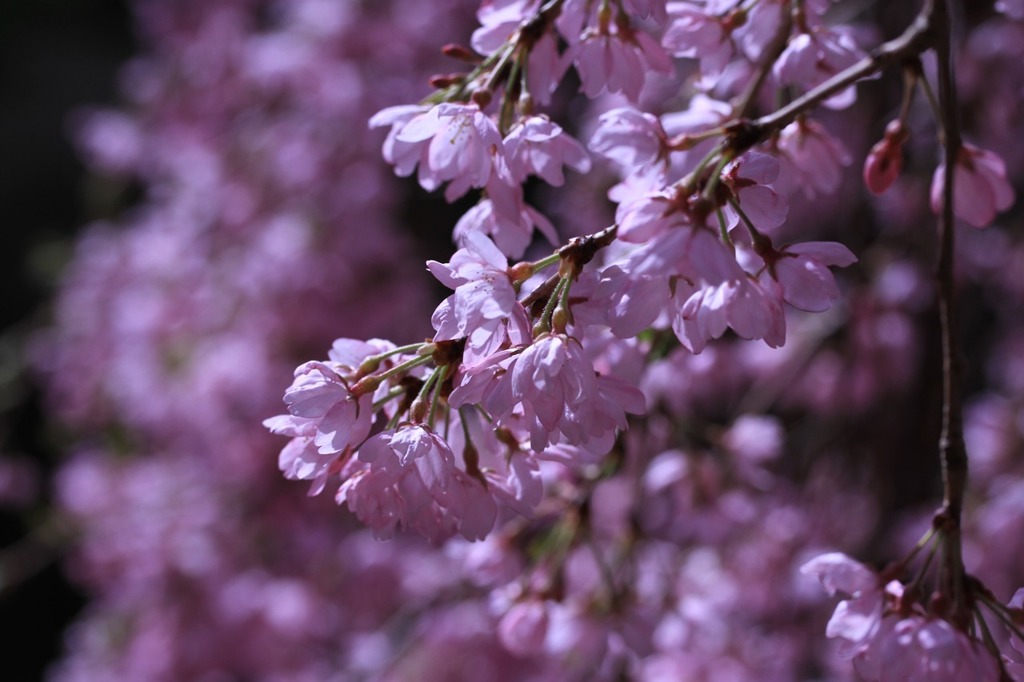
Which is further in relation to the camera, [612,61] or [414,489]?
[612,61]

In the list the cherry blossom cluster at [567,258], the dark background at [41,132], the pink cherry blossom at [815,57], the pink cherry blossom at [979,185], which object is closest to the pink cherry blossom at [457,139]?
the cherry blossom cluster at [567,258]

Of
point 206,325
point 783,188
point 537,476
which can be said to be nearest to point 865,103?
point 783,188

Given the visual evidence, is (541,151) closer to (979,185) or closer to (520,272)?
(520,272)

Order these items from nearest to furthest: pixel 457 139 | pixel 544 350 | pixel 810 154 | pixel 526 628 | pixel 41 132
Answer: pixel 544 350, pixel 457 139, pixel 810 154, pixel 526 628, pixel 41 132

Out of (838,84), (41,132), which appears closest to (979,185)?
(838,84)

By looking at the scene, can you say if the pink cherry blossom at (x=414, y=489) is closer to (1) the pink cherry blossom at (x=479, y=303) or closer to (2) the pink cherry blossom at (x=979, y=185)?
(1) the pink cherry blossom at (x=479, y=303)

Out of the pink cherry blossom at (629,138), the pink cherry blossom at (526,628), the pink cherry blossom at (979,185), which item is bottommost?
the pink cherry blossom at (526,628)

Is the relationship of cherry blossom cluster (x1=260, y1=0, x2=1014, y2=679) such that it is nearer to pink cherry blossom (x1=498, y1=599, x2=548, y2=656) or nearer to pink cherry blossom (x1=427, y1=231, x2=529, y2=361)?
pink cherry blossom (x1=427, y1=231, x2=529, y2=361)

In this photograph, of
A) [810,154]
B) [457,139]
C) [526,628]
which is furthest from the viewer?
[526,628]
